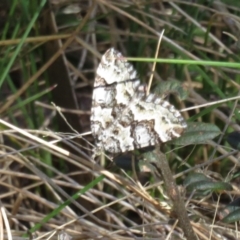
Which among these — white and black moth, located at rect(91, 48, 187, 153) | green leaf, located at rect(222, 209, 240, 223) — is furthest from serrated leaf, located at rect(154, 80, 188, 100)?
green leaf, located at rect(222, 209, 240, 223)

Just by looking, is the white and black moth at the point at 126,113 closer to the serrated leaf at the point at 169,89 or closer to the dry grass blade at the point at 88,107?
the serrated leaf at the point at 169,89

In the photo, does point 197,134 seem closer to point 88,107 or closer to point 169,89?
point 169,89

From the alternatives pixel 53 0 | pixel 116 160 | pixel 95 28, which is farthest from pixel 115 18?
pixel 116 160

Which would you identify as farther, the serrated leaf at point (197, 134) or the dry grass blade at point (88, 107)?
the dry grass blade at point (88, 107)

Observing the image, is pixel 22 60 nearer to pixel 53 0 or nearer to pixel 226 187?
pixel 53 0

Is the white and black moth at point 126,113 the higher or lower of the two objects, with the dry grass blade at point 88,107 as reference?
higher

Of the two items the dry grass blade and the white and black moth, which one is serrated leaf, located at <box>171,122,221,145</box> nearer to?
the white and black moth

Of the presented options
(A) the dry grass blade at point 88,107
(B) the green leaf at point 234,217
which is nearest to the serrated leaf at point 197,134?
(B) the green leaf at point 234,217
